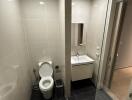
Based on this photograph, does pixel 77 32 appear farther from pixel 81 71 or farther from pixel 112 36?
pixel 81 71

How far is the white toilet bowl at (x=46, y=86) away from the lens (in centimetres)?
220

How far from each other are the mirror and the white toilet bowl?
1.22 metres

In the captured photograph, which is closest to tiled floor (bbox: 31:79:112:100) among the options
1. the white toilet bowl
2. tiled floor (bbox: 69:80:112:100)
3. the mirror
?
tiled floor (bbox: 69:80:112:100)

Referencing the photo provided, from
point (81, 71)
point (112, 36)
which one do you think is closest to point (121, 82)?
point (81, 71)

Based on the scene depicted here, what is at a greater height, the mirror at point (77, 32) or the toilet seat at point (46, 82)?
the mirror at point (77, 32)

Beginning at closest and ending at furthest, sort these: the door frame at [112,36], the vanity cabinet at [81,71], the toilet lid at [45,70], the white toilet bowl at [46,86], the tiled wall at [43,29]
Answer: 1. the door frame at [112,36]
2. the white toilet bowl at [46,86]
3. the tiled wall at [43,29]
4. the vanity cabinet at [81,71]
5. the toilet lid at [45,70]

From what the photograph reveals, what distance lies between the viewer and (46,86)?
7.63 ft

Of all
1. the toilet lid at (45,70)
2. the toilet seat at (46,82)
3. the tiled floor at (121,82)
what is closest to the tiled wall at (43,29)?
the toilet lid at (45,70)

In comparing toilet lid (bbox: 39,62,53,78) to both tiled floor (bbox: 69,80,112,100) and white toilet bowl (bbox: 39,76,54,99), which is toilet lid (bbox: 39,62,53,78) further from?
tiled floor (bbox: 69,80,112,100)

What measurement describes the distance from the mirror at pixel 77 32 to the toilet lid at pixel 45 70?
96cm

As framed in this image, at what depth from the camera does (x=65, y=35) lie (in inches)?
75.5

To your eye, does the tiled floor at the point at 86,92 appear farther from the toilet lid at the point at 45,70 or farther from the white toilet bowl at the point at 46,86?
the toilet lid at the point at 45,70

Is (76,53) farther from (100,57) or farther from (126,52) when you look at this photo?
(126,52)

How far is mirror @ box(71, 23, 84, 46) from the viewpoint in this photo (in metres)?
2.67
